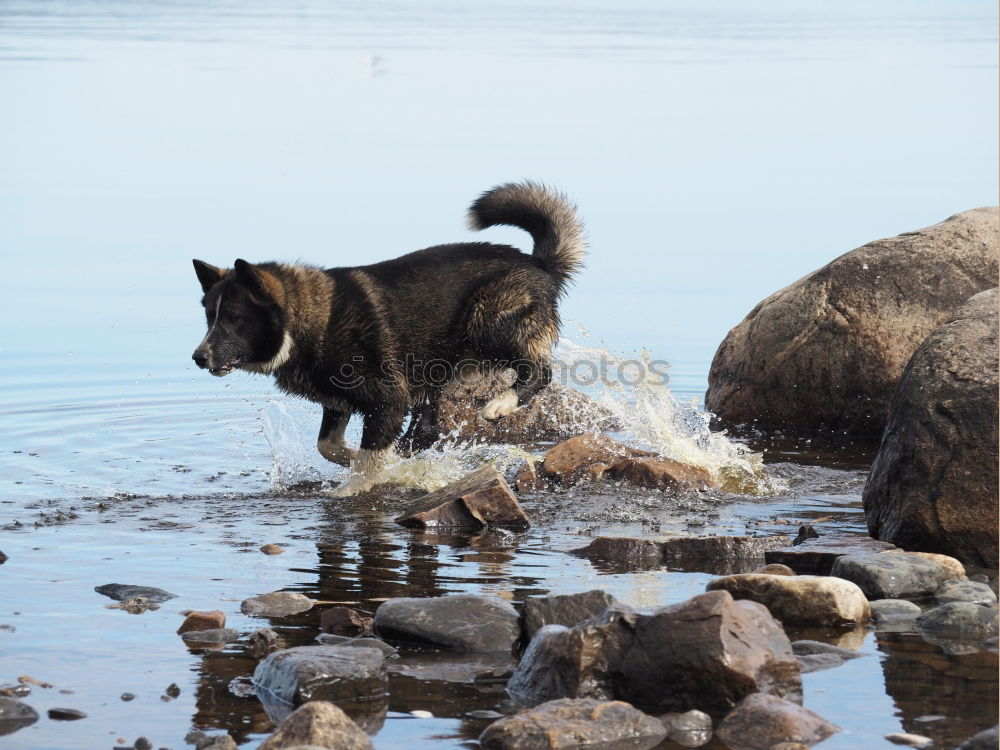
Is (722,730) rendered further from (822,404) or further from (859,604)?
(822,404)

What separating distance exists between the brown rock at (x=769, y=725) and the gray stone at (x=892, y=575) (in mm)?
1396

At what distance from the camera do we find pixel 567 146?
70.4 feet

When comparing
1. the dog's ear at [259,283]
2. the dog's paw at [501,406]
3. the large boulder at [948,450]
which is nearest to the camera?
the large boulder at [948,450]

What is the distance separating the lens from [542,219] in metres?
8.98

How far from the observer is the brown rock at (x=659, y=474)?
7.87 m

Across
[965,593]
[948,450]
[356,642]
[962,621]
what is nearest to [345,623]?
[356,642]

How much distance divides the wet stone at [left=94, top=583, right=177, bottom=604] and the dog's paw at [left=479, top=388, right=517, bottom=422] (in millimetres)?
3315

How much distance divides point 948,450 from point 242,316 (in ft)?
13.1

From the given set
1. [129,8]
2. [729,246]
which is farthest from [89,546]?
[129,8]

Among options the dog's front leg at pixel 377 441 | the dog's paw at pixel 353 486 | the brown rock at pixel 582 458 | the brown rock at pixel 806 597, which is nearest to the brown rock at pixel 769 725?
the brown rock at pixel 806 597

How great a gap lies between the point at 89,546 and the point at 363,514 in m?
1.52

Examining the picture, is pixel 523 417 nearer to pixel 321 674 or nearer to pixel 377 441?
pixel 377 441

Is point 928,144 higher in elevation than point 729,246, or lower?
higher

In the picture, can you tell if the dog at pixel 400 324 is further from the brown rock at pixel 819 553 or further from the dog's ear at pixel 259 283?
the brown rock at pixel 819 553
